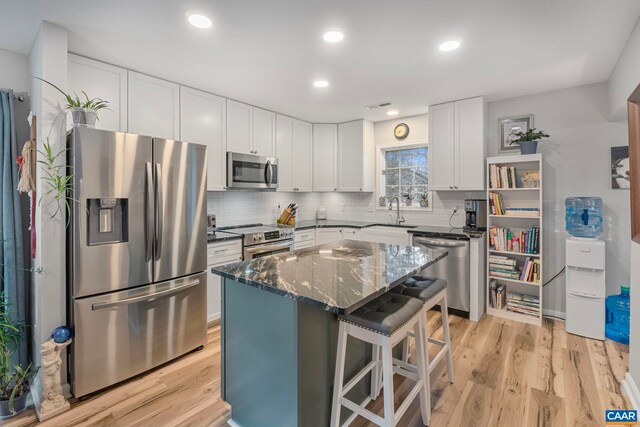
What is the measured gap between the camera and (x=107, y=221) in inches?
88.6

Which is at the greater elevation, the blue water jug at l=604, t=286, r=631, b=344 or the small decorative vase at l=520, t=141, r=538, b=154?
the small decorative vase at l=520, t=141, r=538, b=154

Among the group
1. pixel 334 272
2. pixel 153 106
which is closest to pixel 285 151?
pixel 153 106

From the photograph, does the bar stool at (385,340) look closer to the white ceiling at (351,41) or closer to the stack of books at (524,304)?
the white ceiling at (351,41)

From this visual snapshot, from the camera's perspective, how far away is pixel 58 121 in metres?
2.12

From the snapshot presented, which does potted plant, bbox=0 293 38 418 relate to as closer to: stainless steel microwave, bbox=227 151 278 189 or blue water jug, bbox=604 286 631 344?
stainless steel microwave, bbox=227 151 278 189

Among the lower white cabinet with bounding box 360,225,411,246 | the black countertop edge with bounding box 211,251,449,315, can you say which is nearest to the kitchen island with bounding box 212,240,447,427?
the black countertop edge with bounding box 211,251,449,315

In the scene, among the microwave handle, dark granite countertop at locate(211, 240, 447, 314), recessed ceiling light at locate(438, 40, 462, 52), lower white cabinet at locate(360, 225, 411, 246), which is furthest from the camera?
lower white cabinet at locate(360, 225, 411, 246)

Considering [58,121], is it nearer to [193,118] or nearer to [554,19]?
[193,118]

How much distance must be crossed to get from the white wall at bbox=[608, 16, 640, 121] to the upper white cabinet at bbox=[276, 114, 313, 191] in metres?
3.44

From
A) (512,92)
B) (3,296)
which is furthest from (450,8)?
(3,296)

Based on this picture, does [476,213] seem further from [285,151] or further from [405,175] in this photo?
[285,151]

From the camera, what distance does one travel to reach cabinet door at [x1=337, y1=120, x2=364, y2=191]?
15.4 ft

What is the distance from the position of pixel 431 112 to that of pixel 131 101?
10.8 feet

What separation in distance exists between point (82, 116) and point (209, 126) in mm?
1402
